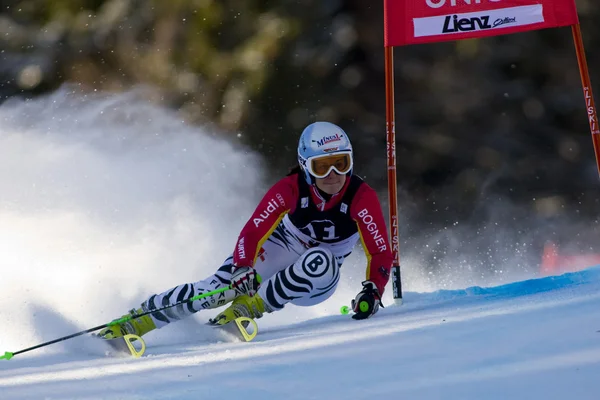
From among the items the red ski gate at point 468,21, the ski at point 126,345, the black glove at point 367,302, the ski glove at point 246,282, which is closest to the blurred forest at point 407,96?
the red ski gate at point 468,21

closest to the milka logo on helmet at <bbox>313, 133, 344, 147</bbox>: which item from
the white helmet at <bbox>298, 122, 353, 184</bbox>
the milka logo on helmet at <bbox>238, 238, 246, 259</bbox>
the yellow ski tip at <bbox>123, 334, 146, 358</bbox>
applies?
the white helmet at <bbox>298, 122, 353, 184</bbox>

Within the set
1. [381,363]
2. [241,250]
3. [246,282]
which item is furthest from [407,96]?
[381,363]

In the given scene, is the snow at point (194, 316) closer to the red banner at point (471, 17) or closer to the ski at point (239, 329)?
the ski at point (239, 329)

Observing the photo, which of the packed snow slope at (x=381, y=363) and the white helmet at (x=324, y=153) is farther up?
the white helmet at (x=324, y=153)

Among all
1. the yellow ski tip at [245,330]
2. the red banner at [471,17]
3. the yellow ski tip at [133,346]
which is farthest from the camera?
the red banner at [471,17]

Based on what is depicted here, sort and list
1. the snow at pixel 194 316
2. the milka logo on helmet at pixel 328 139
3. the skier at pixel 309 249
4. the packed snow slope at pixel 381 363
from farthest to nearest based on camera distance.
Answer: the milka logo on helmet at pixel 328 139 → the skier at pixel 309 249 → the snow at pixel 194 316 → the packed snow slope at pixel 381 363

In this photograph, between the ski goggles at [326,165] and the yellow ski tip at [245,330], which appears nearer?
the yellow ski tip at [245,330]

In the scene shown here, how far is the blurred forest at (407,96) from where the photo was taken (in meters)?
14.4

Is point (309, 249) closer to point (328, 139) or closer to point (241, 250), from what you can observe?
point (241, 250)

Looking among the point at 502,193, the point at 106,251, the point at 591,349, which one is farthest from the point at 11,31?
the point at 591,349

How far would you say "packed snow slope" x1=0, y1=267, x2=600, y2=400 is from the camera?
2938mm

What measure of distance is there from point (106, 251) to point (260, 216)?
279 centimetres

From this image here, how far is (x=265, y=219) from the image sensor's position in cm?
523

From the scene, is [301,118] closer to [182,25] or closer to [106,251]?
[182,25]
